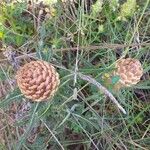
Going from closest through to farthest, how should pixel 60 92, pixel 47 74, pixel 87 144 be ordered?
pixel 47 74
pixel 60 92
pixel 87 144

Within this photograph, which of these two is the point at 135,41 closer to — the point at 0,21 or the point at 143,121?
Answer: the point at 143,121

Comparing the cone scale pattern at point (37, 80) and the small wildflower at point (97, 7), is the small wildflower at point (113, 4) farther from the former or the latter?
the cone scale pattern at point (37, 80)

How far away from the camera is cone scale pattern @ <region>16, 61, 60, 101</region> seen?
2.95 feet

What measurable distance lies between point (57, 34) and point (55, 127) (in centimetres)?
37

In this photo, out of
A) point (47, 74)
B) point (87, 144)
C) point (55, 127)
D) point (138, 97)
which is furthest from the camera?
point (138, 97)

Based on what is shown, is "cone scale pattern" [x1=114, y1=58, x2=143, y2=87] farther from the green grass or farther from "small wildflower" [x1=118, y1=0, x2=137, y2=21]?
"small wildflower" [x1=118, y1=0, x2=137, y2=21]

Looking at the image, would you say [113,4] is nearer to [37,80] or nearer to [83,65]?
[83,65]

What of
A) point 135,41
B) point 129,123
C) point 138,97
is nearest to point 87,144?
point 129,123

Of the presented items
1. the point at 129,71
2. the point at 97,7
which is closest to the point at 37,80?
the point at 129,71

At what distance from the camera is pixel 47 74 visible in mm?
905

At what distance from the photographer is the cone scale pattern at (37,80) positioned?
900mm

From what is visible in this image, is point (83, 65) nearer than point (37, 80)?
No

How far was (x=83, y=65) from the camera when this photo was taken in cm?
128

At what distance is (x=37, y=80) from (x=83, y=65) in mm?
400
